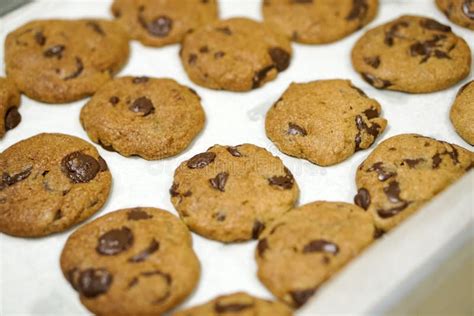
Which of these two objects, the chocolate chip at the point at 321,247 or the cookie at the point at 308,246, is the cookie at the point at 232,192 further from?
the chocolate chip at the point at 321,247

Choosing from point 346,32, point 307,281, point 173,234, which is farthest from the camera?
point 346,32

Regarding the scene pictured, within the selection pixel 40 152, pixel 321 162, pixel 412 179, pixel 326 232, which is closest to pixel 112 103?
pixel 40 152

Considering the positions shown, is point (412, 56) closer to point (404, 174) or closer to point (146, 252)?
point (404, 174)

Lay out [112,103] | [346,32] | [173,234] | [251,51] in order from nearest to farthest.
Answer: [173,234], [112,103], [251,51], [346,32]

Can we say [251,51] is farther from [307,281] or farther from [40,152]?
[307,281]

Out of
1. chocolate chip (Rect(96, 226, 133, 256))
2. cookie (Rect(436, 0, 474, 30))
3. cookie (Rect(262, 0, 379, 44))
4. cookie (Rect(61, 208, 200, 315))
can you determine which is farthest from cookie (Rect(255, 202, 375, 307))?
cookie (Rect(436, 0, 474, 30))
